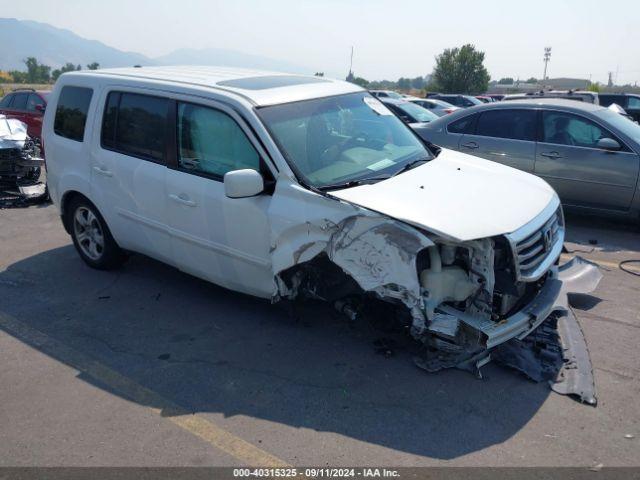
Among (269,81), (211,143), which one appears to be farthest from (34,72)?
(211,143)

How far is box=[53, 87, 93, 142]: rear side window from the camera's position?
5191 millimetres

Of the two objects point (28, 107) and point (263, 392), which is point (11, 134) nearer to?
point (28, 107)

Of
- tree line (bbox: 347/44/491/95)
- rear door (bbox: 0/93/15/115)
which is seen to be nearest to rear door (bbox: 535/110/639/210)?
rear door (bbox: 0/93/15/115)

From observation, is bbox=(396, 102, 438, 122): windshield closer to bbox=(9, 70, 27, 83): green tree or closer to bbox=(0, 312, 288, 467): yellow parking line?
bbox=(0, 312, 288, 467): yellow parking line

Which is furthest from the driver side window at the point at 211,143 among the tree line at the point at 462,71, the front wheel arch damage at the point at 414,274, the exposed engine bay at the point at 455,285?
the tree line at the point at 462,71

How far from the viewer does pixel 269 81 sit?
4613mm

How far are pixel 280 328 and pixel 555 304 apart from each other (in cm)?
203

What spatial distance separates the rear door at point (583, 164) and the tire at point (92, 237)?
5366 mm

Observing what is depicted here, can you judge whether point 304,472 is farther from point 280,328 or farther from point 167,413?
point 280,328

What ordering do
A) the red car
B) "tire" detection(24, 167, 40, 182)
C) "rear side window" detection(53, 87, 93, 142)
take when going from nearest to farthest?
1. "rear side window" detection(53, 87, 93, 142)
2. "tire" detection(24, 167, 40, 182)
3. the red car

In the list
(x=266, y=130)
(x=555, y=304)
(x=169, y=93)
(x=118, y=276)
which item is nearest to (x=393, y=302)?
(x=555, y=304)

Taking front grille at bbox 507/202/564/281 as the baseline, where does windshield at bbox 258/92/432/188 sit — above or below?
above

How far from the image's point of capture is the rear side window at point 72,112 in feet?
17.0

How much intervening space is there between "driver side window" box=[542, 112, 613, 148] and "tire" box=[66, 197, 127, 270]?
18.2 feet
